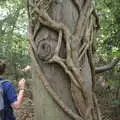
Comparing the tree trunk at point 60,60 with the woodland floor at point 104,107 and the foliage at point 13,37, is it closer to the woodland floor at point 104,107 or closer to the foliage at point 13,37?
the woodland floor at point 104,107

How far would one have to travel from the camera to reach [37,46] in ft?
8.46

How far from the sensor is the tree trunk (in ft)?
8.25

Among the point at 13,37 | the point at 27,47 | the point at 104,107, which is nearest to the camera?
the point at 27,47

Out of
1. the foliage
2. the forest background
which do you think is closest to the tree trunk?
the forest background

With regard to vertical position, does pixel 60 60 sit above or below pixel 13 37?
below

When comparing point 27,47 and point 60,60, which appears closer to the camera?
point 60,60

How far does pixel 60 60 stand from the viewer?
2.49 m

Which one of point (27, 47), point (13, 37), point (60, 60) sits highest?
point (13, 37)

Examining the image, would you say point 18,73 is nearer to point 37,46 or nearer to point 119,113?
point 119,113

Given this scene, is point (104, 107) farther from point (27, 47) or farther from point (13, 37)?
point (13, 37)

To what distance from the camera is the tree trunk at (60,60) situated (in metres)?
2.52

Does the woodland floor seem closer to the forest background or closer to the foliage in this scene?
the forest background

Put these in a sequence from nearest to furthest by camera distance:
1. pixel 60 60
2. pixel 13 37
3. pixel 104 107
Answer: pixel 60 60 < pixel 104 107 < pixel 13 37

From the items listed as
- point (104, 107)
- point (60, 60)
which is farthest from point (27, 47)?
point (60, 60)
